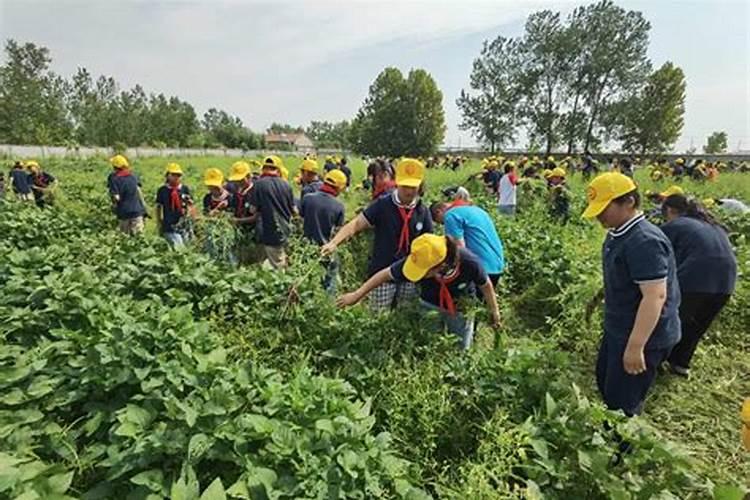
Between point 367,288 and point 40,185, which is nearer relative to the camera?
point 367,288

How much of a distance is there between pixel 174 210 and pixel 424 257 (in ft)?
12.9

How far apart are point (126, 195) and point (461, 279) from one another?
16.4 ft

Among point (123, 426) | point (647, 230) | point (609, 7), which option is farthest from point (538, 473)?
point (609, 7)

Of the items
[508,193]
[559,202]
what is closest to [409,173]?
[508,193]

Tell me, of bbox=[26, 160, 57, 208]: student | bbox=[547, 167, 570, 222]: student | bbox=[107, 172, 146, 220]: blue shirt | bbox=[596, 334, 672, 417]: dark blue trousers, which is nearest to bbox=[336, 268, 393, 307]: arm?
bbox=[596, 334, 672, 417]: dark blue trousers

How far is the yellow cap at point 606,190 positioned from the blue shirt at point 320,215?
2.73 meters

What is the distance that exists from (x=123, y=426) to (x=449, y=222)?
264cm

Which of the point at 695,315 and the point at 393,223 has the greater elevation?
the point at 393,223

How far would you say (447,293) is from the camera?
294 centimetres

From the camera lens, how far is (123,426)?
5.58 feet

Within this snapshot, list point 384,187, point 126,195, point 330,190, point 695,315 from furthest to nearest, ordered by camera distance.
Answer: point 126,195 < point 330,190 < point 384,187 < point 695,315

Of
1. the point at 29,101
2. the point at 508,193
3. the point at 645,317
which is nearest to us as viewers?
the point at 645,317

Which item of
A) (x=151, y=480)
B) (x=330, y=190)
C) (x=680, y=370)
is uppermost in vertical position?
(x=330, y=190)

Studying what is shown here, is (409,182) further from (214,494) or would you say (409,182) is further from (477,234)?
(214,494)
